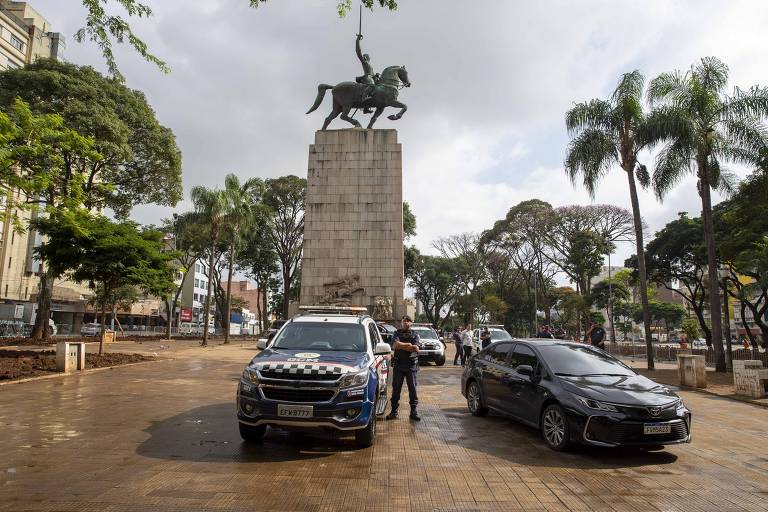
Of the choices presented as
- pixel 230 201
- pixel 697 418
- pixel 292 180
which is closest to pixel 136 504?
pixel 697 418

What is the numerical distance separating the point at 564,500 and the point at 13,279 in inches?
1892

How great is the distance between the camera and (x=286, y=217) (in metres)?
44.4

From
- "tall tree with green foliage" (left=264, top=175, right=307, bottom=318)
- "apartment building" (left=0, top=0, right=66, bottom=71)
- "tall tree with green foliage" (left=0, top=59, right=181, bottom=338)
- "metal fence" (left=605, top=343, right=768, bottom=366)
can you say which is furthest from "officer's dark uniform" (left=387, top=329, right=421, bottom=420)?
"apartment building" (left=0, top=0, right=66, bottom=71)

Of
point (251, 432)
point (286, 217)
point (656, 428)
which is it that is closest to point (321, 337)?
point (251, 432)

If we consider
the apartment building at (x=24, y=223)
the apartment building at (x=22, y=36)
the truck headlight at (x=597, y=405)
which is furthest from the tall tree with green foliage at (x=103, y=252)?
the apartment building at (x=22, y=36)

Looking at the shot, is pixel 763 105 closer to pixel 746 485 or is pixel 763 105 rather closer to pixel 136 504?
pixel 746 485

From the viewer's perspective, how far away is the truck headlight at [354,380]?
6066 mm

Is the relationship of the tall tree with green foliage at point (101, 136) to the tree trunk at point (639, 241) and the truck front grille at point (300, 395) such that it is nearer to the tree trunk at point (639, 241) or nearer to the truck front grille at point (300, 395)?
the truck front grille at point (300, 395)

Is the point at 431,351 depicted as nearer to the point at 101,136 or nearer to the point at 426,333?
the point at 426,333

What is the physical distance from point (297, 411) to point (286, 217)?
39573 mm

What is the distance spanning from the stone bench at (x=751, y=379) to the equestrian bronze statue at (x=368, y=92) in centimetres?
2150

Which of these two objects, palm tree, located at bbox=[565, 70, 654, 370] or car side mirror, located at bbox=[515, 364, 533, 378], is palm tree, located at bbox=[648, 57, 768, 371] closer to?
palm tree, located at bbox=[565, 70, 654, 370]

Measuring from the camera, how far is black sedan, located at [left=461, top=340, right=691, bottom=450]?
6.13 metres

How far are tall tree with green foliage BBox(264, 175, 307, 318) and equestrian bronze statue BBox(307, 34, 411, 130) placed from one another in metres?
14.4
